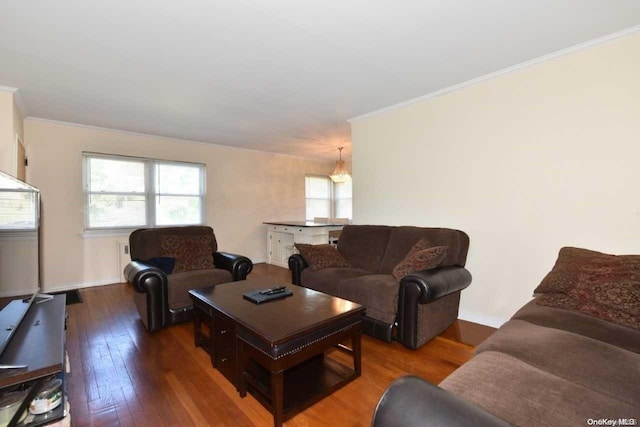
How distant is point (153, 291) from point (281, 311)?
1.43m

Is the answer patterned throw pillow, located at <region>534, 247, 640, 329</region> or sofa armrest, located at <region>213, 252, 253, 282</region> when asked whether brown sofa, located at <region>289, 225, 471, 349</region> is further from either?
patterned throw pillow, located at <region>534, 247, 640, 329</region>

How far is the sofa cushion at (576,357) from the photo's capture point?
1145 mm

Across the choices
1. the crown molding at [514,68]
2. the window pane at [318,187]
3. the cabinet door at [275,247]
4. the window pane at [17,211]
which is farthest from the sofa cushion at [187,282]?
the window pane at [318,187]

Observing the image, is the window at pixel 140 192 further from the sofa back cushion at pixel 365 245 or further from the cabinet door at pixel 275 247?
the sofa back cushion at pixel 365 245

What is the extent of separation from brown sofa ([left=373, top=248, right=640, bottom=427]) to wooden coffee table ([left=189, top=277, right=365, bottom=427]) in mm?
784

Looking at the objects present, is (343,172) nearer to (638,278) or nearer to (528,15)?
(528,15)

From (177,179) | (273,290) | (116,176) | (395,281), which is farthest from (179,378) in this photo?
(177,179)

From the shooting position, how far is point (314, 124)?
442 cm

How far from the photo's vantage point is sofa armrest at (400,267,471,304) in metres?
2.31

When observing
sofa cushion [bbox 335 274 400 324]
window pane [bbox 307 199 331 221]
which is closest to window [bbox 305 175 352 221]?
window pane [bbox 307 199 331 221]

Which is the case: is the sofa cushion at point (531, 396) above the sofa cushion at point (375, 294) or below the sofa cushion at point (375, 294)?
above

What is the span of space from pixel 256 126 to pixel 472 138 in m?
2.93

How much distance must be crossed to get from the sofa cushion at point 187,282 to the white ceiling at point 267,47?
75.0 inches

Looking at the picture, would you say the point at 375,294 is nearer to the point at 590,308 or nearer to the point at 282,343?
the point at 282,343
